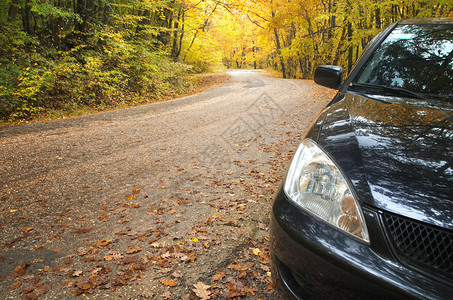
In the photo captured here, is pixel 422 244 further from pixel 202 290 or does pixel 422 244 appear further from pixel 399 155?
pixel 202 290

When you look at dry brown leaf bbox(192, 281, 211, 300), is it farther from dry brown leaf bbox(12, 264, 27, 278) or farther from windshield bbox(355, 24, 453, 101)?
windshield bbox(355, 24, 453, 101)

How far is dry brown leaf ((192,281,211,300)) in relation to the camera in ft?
6.72

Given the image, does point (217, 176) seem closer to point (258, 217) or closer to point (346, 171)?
point (258, 217)

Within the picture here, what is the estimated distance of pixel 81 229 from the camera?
295 centimetres

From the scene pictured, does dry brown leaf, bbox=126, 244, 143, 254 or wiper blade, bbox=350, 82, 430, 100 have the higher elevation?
wiper blade, bbox=350, 82, 430, 100

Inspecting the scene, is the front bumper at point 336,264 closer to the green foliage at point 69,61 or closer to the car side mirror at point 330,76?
the car side mirror at point 330,76

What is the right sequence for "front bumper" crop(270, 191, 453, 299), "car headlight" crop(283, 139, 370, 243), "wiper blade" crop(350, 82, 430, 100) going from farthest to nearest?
"wiper blade" crop(350, 82, 430, 100)
"car headlight" crop(283, 139, 370, 243)
"front bumper" crop(270, 191, 453, 299)

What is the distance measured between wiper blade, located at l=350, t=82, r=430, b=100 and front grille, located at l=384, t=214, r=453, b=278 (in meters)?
1.52

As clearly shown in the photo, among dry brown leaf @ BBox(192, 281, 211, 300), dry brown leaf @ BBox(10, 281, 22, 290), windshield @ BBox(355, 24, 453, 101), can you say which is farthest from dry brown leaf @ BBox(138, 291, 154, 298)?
windshield @ BBox(355, 24, 453, 101)

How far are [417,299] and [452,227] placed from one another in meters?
0.33

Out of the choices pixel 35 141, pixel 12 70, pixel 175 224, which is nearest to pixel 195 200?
pixel 175 224

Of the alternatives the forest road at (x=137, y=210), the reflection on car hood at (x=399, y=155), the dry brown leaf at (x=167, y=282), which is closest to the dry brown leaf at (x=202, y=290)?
the forest road at (x=137, y=210)

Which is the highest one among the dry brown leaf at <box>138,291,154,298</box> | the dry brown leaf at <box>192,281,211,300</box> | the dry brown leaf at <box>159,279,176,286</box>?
the dry brown leaf at <box>192,281,211,300</box>

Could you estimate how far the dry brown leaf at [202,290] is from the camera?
2.05 m
